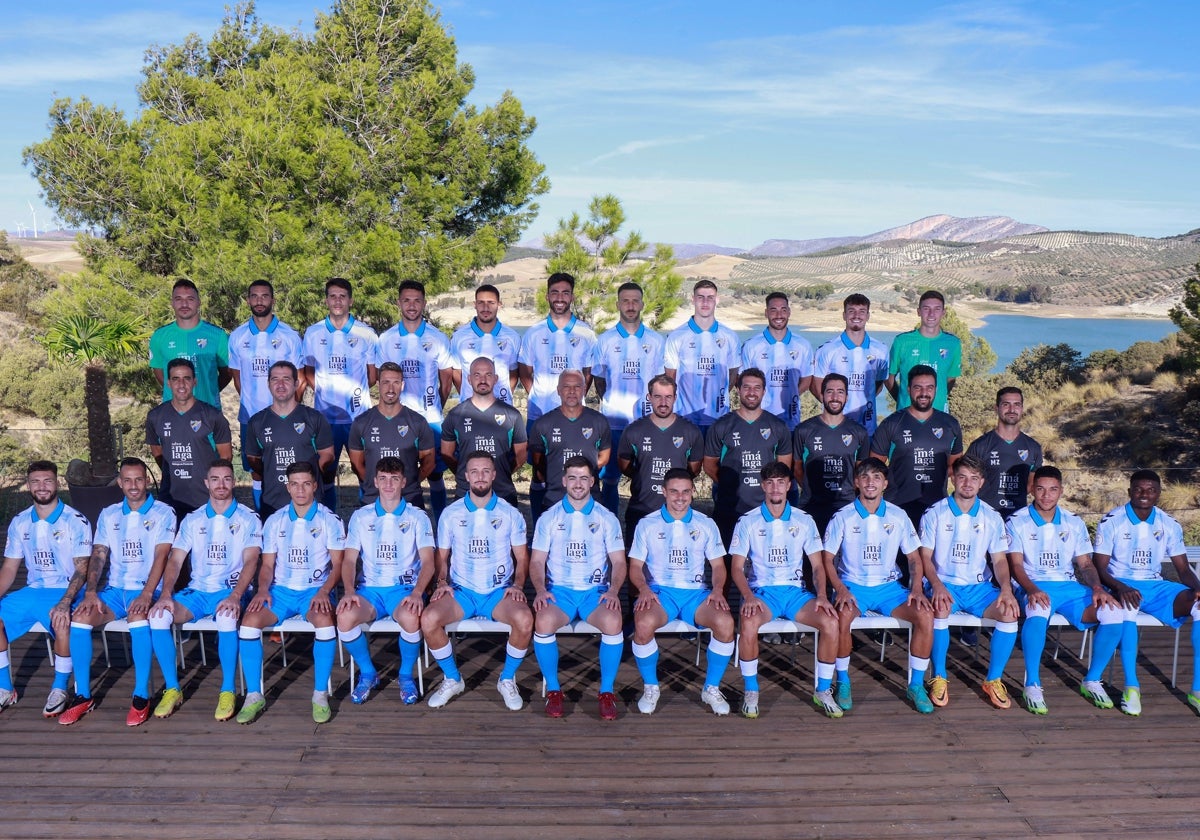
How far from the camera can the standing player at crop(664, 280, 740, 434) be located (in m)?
7.64

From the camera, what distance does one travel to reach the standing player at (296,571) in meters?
5.42

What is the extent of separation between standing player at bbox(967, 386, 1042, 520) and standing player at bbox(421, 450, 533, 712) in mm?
3484

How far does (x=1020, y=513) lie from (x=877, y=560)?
1070 mm

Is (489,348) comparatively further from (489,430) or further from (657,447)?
(657,447)

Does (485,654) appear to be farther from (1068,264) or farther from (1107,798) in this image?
(1068,264)

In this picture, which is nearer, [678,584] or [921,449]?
[678,584]

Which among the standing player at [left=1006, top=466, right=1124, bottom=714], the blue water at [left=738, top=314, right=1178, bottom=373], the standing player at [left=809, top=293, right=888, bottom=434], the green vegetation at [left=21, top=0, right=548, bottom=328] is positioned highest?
the green vegetation at [left=21, top=0, right=548, bottom=328]

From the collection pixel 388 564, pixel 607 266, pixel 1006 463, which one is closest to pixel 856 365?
pixel 1006 463

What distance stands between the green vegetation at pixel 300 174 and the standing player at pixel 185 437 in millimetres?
9644

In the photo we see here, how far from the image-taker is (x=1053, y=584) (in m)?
5.96

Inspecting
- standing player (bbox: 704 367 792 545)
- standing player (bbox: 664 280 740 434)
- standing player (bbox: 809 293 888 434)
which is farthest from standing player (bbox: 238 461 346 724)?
standing player (bbox: 809 293 888 434)

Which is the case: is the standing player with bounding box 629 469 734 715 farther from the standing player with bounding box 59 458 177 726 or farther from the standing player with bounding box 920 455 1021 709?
the standing player with bounding box 59 458 177 726

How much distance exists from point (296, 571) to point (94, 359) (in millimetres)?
5686

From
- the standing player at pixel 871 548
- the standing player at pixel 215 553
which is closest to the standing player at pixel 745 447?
the standing player at pixel 871 548
